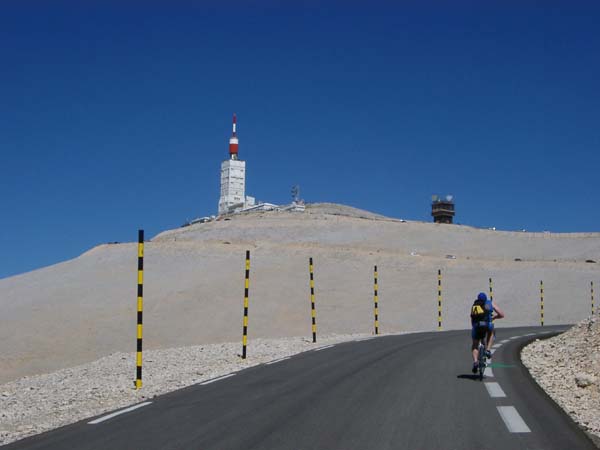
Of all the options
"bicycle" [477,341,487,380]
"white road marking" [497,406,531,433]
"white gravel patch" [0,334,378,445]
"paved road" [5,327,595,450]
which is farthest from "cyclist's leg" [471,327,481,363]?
Result: "white gravel patch" [0,334,378,445]

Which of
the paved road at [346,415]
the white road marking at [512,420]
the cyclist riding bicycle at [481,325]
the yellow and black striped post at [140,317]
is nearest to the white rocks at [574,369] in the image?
the paved road at [346,415]

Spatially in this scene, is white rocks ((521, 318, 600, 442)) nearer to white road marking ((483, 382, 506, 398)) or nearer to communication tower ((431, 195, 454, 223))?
white road marking ((483, 382, 506, 398))

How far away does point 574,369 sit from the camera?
490 inches

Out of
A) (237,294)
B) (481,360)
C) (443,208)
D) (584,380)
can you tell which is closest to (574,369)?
(584,380)

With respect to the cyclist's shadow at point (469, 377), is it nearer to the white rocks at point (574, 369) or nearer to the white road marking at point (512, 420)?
the white rocks at point (574, 369)

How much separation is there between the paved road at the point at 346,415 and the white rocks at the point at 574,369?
0.96 feet

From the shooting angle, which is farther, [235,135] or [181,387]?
[235,135]

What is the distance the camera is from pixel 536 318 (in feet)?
111

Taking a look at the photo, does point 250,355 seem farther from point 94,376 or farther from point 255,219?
point 255,219

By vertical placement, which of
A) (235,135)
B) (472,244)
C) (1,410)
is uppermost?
(235,135)

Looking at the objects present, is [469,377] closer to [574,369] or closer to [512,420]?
[574,369]

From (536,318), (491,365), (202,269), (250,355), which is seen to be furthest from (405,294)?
(491,365)

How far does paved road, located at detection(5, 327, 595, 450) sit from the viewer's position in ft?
24.2

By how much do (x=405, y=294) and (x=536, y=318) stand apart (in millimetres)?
9733
